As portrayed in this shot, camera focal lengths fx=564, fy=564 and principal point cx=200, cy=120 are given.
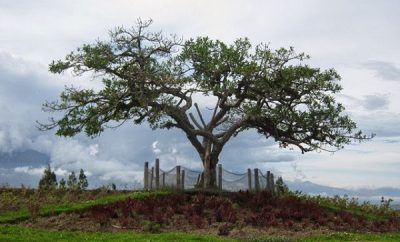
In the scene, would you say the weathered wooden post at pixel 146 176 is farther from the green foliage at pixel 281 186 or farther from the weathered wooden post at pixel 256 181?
the green foliage at pixel 281 186

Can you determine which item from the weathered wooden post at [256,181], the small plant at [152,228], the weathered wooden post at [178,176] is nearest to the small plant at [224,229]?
the small plant at [152,228]

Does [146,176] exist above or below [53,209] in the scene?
above

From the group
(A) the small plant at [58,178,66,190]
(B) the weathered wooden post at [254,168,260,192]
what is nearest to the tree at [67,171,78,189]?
(A) the small plant at [58,178,66,190]

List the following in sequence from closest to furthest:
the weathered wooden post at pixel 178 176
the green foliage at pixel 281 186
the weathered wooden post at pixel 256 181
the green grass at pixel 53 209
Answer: the green grass at pixel 53 209 < the weathered wooden post at pixel 178 176 < the weathered wooden post at pixel 256 181 < the green foliage at pixel 281 186

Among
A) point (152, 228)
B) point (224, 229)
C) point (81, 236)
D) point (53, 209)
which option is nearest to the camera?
point (81, 236)

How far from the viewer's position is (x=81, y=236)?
73.8ft

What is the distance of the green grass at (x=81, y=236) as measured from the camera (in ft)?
70.1

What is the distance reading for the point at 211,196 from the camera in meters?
32.9

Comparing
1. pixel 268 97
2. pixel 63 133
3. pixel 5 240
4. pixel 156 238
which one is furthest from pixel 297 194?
pixel 5 240

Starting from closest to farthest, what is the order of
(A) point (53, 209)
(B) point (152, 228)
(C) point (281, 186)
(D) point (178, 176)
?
(B) point (152, 228) < (A) point (53, 209) < (D) point (178, 176) < (C) point (281, 186)

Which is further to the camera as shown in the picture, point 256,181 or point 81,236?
point 256,181

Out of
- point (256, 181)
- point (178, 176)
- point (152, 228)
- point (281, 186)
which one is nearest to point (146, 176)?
point (178, 176)

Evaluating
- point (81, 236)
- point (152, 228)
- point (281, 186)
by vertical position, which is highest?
point (281, 186)

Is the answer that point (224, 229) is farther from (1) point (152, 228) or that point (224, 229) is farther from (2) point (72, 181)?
(2) point (72, 181)
